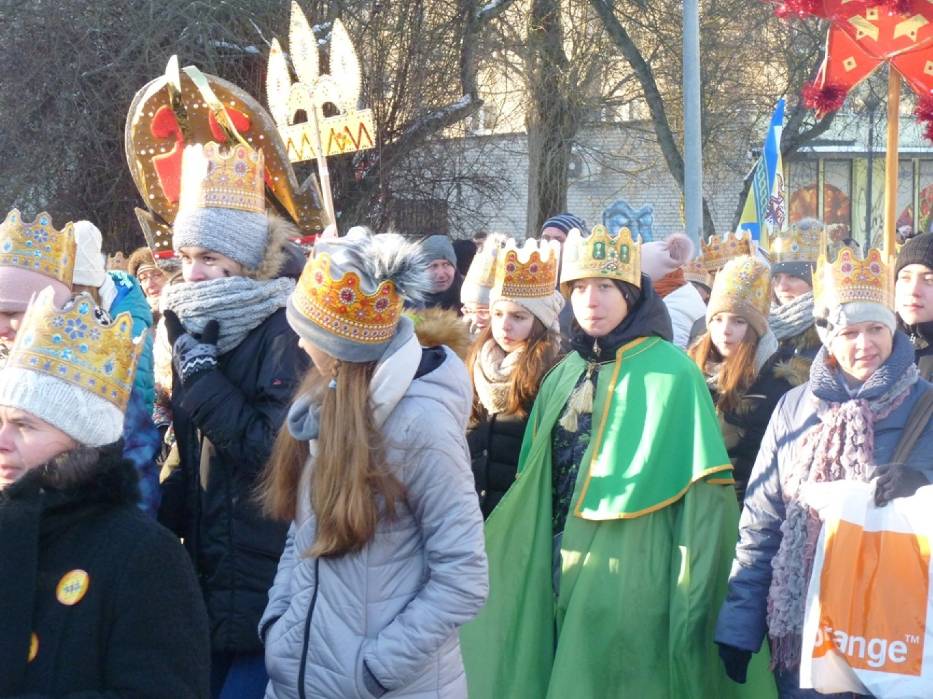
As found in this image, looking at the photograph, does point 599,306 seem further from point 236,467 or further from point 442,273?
point 442,273

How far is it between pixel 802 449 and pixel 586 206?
30.0 meters

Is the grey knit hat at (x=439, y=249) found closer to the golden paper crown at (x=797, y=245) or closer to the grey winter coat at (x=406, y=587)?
the golden paper crown at (x=797, y=245)

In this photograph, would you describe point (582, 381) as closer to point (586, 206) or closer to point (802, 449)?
point (802, 449)

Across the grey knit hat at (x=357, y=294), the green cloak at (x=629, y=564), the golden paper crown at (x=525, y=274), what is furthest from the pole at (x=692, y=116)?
the grey knit hat at (x=357, y=294)

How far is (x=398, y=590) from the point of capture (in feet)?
10.6

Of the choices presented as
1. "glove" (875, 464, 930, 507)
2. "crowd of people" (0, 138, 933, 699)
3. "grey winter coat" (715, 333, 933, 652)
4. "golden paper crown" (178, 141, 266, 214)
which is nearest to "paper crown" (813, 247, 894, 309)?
"crowd of people" (0, 138, 933, 699)

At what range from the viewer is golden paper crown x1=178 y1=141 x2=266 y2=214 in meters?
4.19

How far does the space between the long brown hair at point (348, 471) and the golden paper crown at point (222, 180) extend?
3.58ft

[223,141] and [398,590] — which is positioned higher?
[223,141]

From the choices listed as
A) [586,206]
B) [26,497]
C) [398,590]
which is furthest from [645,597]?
[586,206]

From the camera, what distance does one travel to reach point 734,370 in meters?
5.52

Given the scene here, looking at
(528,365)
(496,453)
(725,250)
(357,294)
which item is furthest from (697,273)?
(357,294)

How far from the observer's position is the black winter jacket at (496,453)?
539 centimetres

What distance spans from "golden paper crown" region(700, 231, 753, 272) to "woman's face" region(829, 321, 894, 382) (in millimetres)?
4135
